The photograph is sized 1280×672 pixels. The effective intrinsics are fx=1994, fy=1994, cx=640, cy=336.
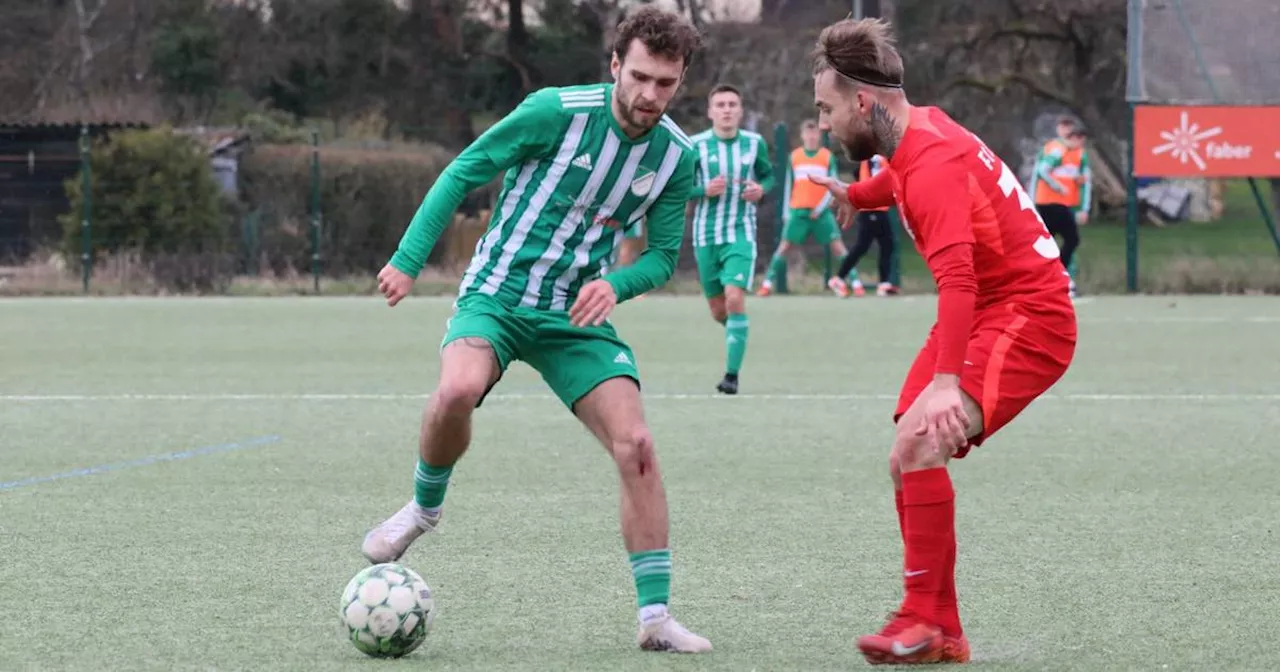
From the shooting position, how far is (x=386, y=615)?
470 centimetres

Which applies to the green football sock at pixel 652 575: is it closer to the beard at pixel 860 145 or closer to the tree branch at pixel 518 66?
the beard at pixel 860 145

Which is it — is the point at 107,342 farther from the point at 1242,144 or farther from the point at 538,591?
the point at 1242,144

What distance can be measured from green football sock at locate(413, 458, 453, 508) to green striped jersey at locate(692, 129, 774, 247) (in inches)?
255

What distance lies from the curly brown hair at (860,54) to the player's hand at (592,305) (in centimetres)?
79

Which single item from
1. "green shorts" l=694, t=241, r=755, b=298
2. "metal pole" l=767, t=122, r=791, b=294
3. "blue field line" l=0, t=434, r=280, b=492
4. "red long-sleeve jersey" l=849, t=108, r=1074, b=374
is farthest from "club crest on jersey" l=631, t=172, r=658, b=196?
"metal pole" l=767, t=122, r=791, b=294

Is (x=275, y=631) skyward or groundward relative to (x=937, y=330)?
groundward

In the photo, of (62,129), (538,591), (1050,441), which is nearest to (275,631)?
(538,591)

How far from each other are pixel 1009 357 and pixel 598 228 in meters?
1.22

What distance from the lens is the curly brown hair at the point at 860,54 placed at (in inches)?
185

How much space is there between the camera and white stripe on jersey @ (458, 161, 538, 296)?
5.37 meters

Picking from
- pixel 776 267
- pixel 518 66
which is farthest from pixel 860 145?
pixel 518 66

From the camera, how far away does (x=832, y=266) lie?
23.7 metres

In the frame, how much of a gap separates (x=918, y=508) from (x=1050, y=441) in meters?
4.65

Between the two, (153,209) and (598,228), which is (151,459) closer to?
(598,228)
